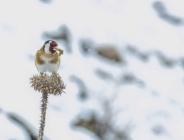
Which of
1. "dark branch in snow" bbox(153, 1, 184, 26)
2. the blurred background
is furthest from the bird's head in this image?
"dark branch in snow" bbox(153, 1, 184, 26)

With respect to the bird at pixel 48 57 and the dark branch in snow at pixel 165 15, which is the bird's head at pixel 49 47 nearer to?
the bird at pixel 48 57

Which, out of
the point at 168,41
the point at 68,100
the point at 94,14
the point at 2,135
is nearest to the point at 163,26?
the point at 168,41

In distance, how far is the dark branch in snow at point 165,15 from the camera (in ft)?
208

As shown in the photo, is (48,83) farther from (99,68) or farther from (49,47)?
(99,68)

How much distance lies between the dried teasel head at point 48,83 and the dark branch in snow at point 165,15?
55.8 meters

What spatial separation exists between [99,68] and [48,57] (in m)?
41.3

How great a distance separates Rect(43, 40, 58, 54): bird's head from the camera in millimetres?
7660

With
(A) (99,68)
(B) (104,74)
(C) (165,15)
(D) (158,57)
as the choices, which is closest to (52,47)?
(B) (104,74)

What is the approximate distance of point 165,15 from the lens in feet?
208

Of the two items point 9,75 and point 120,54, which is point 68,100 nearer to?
point 9,75

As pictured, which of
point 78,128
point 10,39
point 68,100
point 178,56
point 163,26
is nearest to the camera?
point 78,128

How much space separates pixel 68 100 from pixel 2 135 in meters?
13.5

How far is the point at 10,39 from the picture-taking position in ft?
142

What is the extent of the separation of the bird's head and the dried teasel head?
0.25 metres
